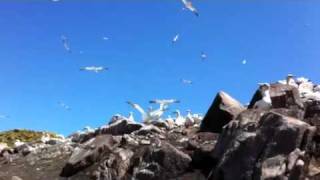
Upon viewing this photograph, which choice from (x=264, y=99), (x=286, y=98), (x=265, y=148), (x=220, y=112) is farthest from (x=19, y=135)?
(x=265, y=148)

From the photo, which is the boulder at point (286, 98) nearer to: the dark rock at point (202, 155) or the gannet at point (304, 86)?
the gannet at point (304, 86)

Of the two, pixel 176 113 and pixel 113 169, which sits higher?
pixel 176 113

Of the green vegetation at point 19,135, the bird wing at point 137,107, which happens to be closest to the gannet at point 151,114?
the bird wing at point 137,107

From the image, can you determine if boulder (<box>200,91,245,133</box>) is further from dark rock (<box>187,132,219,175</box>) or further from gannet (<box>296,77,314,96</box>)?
gannet (<box>296,77,314,96</box>)

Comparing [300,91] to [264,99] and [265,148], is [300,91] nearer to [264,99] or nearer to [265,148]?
[264,99]

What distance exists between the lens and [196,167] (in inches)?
907

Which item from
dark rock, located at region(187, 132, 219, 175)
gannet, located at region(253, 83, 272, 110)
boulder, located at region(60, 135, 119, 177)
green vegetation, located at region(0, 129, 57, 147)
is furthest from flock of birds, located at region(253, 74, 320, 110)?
green vegetation, located at region(0, 129, 57, 147)

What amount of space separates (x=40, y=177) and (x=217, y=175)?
30.6 ft

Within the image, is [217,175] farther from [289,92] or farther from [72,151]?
[72,151]

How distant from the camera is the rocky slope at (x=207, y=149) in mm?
18672

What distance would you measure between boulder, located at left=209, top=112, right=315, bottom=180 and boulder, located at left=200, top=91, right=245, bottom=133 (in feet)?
13.2

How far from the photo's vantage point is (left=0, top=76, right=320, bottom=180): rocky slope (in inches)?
735

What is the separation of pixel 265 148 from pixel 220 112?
22.2 ft

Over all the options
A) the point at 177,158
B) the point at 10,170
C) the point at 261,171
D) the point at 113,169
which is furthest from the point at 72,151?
the point at 261,171
